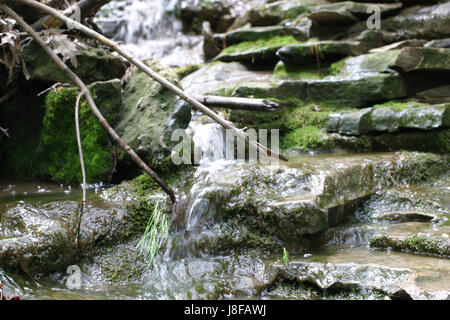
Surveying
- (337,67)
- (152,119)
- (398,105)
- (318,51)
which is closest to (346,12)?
(318,51)

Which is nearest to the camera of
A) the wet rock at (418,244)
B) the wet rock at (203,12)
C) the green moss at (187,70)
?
the wet rock at (418,244)

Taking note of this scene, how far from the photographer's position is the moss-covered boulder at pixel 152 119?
424cm

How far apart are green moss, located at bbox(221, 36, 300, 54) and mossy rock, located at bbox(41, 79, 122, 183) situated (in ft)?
10.7

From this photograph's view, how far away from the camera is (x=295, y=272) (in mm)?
3168

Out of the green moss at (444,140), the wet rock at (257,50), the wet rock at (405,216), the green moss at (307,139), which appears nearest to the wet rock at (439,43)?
the green moss at (444,140)

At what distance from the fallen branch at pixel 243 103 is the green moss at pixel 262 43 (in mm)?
3132

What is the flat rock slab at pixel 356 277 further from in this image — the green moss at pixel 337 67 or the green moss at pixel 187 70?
the green moss at pixel 187 70

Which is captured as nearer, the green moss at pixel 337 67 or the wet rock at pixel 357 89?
the wet rock at pixel 357 89

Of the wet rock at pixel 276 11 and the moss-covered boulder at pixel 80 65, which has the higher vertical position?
the wet rock at pixel 276 11

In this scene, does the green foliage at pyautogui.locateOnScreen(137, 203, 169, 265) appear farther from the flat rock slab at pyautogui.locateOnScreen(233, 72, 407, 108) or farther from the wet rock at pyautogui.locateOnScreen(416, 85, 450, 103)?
the wet rock at pyautogui.locateOnScreen(416, 85, 450, 103)

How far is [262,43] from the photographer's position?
7352 mm
